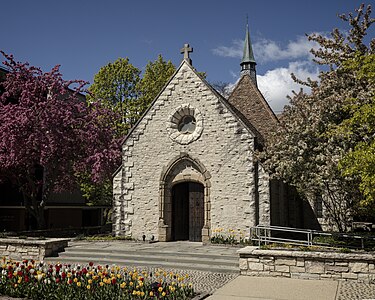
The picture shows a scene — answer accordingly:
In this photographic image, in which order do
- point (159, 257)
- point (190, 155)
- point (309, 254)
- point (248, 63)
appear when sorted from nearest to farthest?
1. point (309, 254)
2. point (159, 257)
3. point (190, 155)
4. point (248, 63)

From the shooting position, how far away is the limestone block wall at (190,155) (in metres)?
16.3

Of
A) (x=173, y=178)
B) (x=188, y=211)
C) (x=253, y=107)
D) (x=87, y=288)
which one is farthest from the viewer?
(x=253, y=107)

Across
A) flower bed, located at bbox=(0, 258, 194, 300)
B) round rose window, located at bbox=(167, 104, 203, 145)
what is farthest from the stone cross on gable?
flower bed, located at bbox=(0, 258, 194, 300)

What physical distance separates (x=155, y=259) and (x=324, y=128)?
7.20m

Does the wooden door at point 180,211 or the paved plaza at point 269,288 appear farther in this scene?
the wooden door at point 180,211

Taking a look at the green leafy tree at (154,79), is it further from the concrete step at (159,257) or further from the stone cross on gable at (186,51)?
the concrete step at (159,257)

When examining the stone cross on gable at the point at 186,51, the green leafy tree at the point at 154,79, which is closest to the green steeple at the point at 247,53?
the green leafy tree at the point at 154,79

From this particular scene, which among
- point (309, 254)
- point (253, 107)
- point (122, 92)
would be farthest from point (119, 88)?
point (309, 254)

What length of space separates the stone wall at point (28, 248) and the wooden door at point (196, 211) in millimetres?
5826

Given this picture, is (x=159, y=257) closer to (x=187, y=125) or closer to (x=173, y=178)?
(x=173, y=178)

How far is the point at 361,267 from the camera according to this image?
943 cm

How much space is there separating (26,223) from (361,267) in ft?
68.0

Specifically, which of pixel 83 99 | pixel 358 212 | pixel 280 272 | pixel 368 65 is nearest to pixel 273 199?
pixel 358 212

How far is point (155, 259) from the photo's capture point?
12.5m
